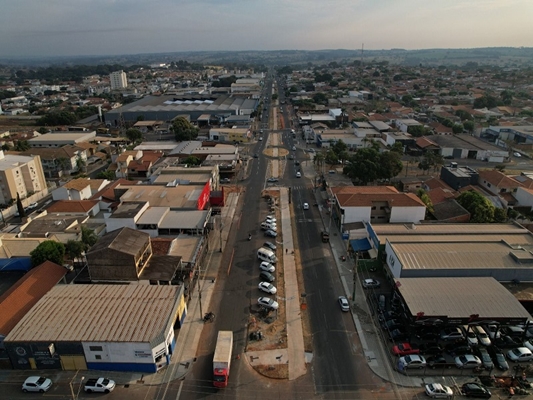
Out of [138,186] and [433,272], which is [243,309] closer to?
[433,272]

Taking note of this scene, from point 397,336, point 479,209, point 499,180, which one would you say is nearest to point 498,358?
point 397,336

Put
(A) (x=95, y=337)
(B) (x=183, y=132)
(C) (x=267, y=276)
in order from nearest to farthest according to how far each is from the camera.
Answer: (A) (x=95, y=337) → (C) (x=267, y=276) → (B) (x=183, y=132)

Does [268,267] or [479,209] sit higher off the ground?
[479,209]

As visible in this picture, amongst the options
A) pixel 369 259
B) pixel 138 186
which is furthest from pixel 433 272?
pixel 138 186

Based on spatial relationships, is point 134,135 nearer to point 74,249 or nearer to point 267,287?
point 74,249

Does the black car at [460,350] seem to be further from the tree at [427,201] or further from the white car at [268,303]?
the tree at [427,201]

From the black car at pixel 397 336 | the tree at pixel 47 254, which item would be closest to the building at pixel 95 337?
the tree at pixel 47 254

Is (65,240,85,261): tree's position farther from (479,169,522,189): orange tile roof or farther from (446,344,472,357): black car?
(479,169,522,189): orange tile roof

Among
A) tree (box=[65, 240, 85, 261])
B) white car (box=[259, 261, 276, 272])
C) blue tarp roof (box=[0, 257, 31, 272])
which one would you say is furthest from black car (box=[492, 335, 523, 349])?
blue tarp roof (box=[0, 257, 31, 272])
